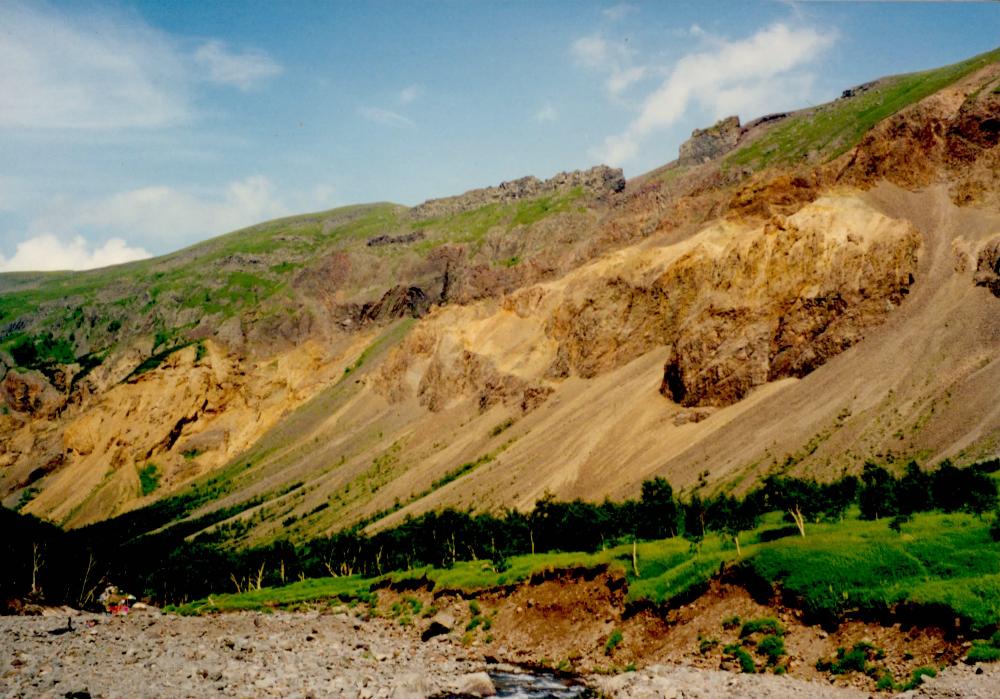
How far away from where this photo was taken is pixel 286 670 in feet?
141

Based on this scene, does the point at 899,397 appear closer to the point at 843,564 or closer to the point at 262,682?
the point at 843,564

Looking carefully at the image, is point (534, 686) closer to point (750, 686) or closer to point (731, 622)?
point (731, 622)

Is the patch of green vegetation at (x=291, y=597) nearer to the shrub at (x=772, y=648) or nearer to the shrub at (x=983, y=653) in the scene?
the shrub at (x=772, y=648)

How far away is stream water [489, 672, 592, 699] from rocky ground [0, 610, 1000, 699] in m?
0.26

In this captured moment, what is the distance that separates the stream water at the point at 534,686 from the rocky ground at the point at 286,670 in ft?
0.87

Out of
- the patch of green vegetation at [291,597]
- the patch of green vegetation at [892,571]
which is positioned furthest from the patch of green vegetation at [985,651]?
the patch of green vegetation at [291,597]

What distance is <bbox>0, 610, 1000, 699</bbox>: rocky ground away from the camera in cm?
3503

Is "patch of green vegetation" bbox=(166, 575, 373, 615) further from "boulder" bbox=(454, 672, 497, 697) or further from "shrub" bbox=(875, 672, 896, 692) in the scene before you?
"shrub" bbox=(875, 672, 896, 692)

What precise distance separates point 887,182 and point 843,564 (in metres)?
166

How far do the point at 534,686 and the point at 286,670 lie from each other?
50.2 feet

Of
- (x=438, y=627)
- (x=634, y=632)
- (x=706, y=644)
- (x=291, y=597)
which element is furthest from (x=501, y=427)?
(x=706, y=644)

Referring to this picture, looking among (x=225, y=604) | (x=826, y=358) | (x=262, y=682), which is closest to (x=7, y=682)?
(x=262, y=682)

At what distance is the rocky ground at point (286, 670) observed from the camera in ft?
115

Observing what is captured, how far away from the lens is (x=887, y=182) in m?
178
